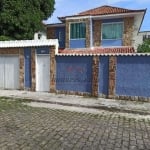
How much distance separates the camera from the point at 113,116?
37.0 feet

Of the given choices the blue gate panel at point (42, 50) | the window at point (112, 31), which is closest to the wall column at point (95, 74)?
the blue gate panel at point (42, 50)

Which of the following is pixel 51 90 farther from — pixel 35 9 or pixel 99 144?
pixel 35 9

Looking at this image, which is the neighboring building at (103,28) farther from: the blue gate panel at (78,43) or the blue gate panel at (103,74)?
the blue gate panel at (103,74)

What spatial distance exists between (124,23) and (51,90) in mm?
10234

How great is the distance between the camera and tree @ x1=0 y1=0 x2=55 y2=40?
25.8 m

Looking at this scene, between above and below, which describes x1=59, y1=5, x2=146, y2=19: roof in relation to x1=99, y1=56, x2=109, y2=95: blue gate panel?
above

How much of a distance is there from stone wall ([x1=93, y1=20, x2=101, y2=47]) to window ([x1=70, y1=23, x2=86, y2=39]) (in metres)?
0.90

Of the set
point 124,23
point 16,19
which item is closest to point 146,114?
point 124,23

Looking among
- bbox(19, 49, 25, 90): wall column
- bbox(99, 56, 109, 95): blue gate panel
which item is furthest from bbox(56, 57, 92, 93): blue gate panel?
bbox(19, 49, 25, 90): wall column

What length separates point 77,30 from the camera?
2558 centimetres

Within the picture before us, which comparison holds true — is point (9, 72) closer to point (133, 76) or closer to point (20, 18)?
point (133, 76)

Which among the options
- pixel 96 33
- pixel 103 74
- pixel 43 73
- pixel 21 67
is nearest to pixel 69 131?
pixel 103 74

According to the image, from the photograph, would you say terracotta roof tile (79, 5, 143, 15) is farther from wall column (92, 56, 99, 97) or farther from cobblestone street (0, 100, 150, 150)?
cobblestone street (0, 100, 150, 150)

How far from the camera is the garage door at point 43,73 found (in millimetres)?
17172
